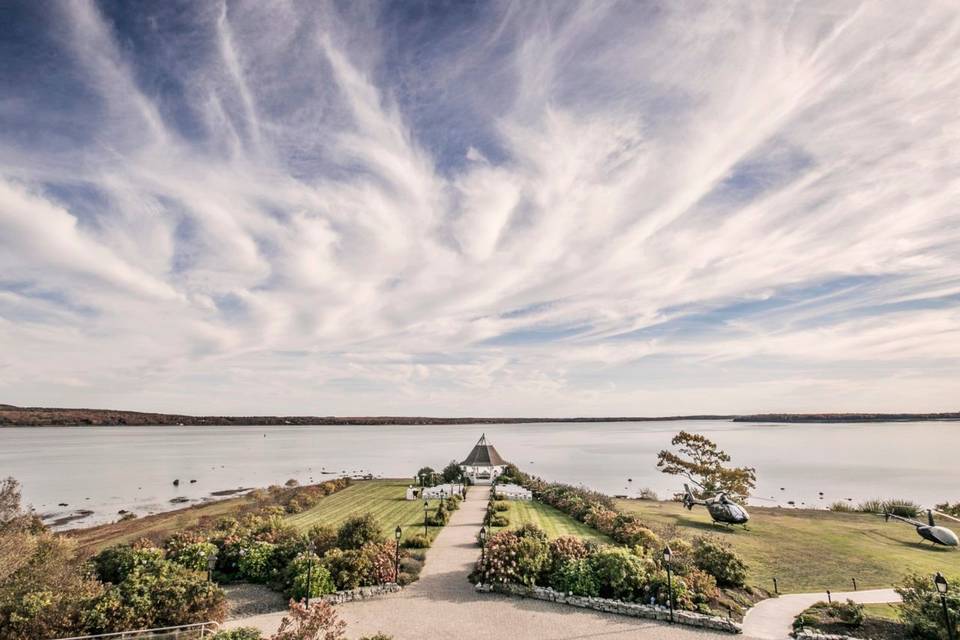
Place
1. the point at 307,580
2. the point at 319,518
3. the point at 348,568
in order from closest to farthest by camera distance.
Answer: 1. the point at 307,580
2. the point at 348,568
3. the point at 319,518

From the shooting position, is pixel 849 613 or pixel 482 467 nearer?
pixel 849 613

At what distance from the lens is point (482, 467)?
53844 millimetres

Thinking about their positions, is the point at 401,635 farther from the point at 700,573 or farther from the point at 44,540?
the point at 44,540

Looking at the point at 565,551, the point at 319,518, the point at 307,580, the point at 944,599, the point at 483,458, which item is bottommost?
the point at 319,518

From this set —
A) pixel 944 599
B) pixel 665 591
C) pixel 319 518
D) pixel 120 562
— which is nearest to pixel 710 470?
pixel 665 591

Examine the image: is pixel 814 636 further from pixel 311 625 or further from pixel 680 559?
pixel 311 625

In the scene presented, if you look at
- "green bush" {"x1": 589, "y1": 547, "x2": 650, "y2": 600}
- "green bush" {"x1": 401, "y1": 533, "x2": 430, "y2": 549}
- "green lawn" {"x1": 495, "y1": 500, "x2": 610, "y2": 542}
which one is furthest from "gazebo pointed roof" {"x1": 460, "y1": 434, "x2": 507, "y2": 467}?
"green bush" {"x1": 589, "y1": 547, "x2": 650, "y2": 600}

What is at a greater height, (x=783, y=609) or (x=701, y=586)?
(x=701, y=586)

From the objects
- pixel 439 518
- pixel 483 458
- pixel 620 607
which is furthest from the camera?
pixel 483 458

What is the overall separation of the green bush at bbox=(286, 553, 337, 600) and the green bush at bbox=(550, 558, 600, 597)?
9127mm

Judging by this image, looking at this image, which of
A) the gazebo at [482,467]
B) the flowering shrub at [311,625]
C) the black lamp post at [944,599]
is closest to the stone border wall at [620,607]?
the black lamp post at [944,599]

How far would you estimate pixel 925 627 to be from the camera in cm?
1388

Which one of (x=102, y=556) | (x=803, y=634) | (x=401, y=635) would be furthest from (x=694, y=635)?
(x=102, y=556)

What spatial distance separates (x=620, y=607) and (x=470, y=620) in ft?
18.1
